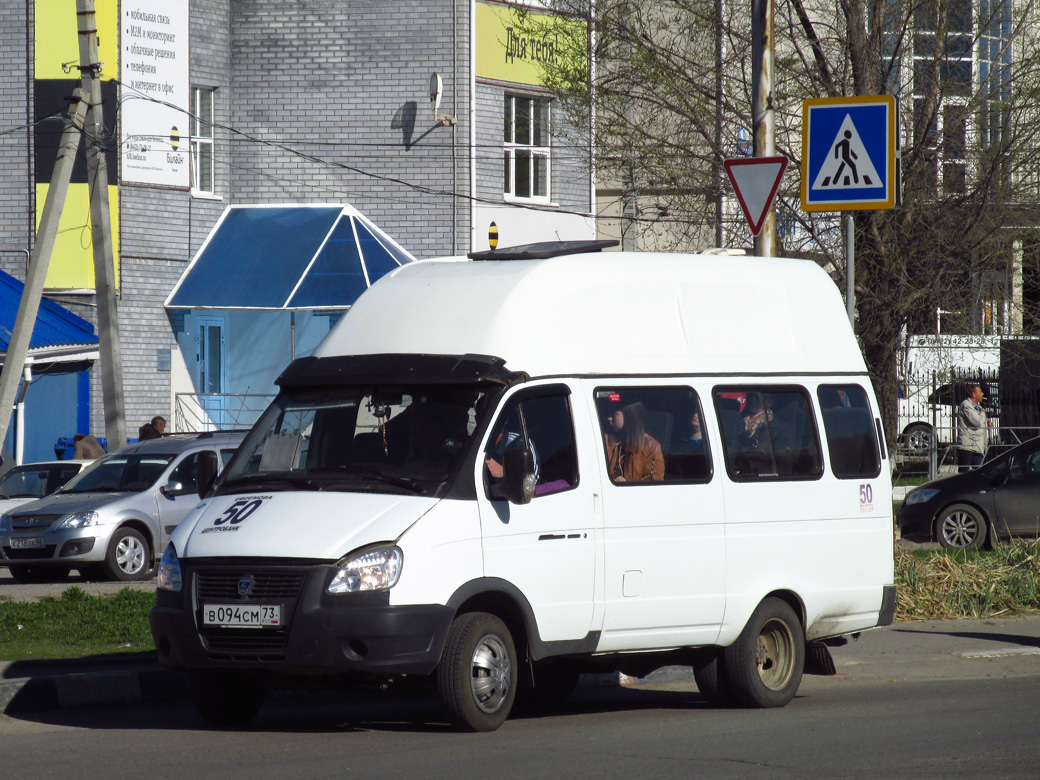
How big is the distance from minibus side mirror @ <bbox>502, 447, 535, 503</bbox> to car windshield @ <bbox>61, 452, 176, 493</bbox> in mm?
10797

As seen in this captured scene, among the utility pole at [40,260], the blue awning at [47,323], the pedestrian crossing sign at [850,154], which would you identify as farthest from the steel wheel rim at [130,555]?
the pedestrian crossing sign at [850,154]

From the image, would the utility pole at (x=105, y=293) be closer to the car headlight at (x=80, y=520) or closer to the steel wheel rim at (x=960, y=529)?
the car headlight at (x=80, y=520)

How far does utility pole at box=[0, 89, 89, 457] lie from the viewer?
18.5m

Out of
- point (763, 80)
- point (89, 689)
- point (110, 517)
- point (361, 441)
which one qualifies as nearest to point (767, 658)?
point (361, 441)

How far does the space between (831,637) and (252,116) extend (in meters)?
20.8

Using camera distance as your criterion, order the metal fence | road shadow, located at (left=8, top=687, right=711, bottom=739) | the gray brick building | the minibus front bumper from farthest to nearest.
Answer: the gray brick building → the metal fence → road shadow, located at (left=8, top=687, right=711, bottom=739) → the minibus front bumper

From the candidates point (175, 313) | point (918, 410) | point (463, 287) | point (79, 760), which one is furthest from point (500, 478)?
point (918, 410)

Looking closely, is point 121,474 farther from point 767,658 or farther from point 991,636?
point 767,658

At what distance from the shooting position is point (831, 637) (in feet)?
31.4

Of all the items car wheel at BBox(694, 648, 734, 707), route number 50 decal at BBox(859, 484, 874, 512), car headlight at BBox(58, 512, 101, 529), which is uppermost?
route number 50 decal at BBox(859, 484, 874, 512)

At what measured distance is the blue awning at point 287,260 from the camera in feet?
83.5

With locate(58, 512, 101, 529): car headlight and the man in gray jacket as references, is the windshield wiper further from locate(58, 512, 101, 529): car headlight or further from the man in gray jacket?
the man in gray jacket

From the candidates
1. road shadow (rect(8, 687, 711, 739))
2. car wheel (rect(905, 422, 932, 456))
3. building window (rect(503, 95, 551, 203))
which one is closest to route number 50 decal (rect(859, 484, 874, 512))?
road shadow (rect(8, 687, 711, 739))

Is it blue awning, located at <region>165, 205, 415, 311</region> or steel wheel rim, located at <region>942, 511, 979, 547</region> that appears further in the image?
blue awning, located at <region>165, 205, 415, 311</region>
